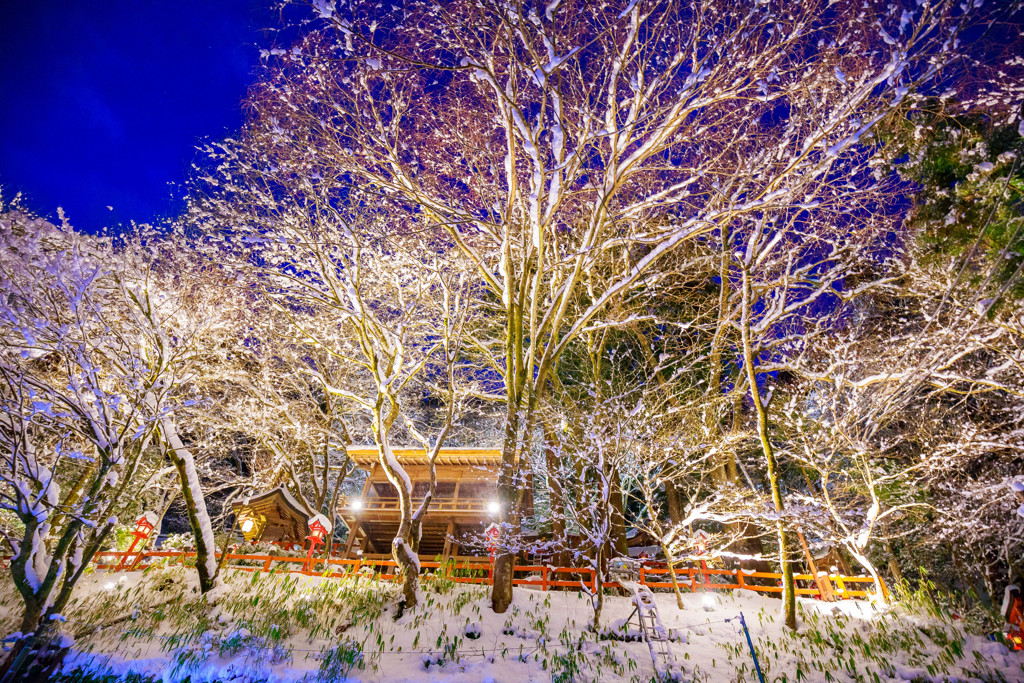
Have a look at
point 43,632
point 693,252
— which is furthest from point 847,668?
point 43,632

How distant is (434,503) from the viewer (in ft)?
52.9

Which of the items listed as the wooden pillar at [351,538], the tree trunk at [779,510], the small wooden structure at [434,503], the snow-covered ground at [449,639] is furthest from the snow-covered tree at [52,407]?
the wooden pillar at [351,538]

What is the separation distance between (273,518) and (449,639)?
1104 cm

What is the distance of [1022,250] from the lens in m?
5.82

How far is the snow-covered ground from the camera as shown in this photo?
4945 mm

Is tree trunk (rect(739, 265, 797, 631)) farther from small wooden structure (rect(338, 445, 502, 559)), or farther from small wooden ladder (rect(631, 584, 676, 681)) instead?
small wooden structure (rect(338, 445, 502, 559))

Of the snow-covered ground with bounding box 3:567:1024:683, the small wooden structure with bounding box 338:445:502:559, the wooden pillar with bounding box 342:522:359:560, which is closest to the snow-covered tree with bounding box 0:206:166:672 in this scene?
the snow-covered ground with bounding box 3:567:1024:683

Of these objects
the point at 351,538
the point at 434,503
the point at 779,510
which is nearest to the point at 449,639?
the point at 779,510

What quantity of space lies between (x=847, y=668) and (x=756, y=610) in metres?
3.40

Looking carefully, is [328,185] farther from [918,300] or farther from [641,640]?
[918,300]

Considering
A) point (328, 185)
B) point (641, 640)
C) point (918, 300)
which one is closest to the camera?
point (641, 640)

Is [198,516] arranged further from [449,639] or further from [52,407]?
[449,639]


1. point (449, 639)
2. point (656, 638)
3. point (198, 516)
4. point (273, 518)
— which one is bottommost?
point (449, 639)

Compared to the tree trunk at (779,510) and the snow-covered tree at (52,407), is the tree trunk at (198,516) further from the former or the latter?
the tree trunk at (779,510)
